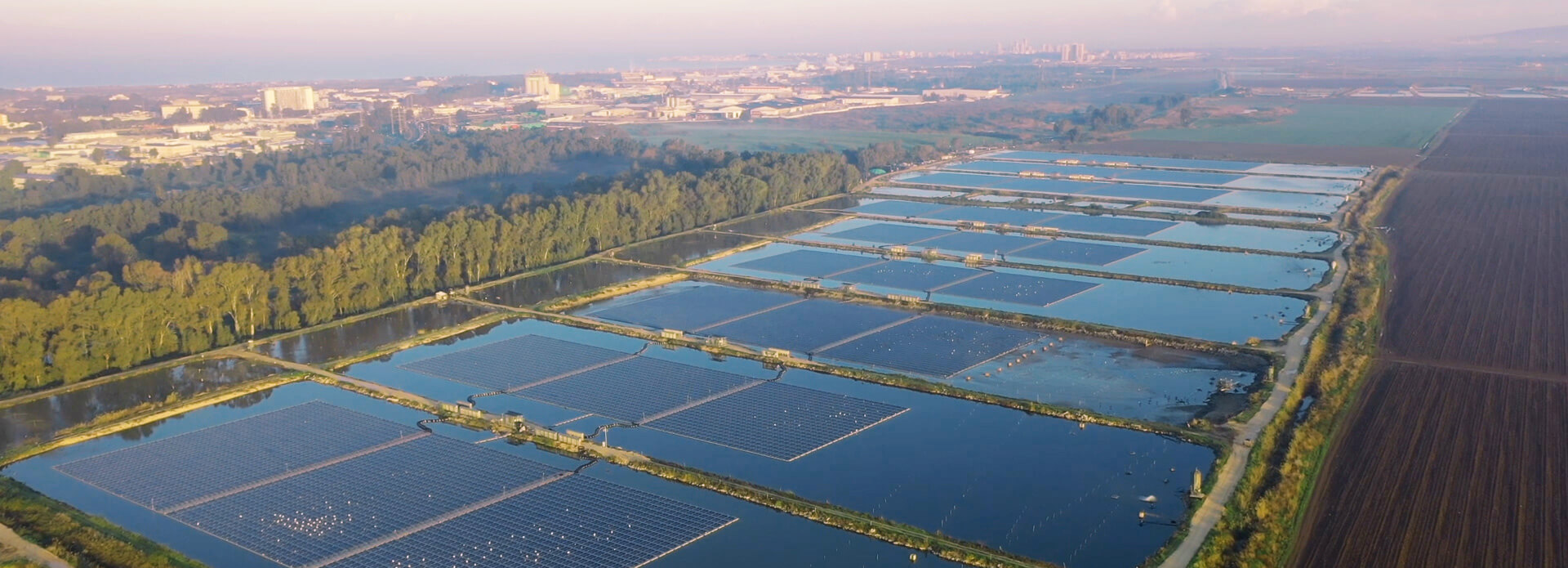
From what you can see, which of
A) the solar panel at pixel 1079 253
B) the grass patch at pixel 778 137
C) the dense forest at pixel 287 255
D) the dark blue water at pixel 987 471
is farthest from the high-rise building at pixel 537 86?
the dark blue water at pixel 987 471

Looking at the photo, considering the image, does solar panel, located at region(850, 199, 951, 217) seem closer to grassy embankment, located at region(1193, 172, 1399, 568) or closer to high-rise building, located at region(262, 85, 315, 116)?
grassy embankment, located at region(1193, 172, 1399, 568)

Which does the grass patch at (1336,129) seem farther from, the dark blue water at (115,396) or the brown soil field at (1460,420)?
the dark blue water at (115,396)

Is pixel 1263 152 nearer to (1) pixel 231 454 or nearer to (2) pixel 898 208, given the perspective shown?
(2) pixel 898 208

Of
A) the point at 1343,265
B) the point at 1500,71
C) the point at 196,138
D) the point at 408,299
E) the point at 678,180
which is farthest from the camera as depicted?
the point at 1500,71

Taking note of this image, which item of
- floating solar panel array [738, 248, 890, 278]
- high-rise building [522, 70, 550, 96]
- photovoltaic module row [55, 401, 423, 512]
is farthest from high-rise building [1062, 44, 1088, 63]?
photovoltaic module row [55, 401, 423, 512]

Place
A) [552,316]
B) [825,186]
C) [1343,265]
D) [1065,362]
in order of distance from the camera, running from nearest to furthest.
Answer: [1065,362]
[552,316]
[1343,265]
[825,186]

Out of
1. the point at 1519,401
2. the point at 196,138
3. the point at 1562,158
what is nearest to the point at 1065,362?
the point at 1519,401

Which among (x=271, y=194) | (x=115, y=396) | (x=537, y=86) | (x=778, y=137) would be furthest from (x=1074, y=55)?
(x=115, y=396)

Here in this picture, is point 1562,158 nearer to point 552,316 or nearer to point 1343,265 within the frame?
point 1343,265
